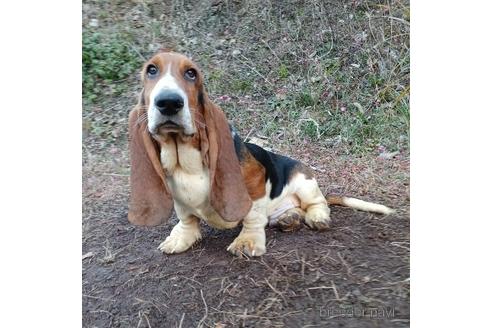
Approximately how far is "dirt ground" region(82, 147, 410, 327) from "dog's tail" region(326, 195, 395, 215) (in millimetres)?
23

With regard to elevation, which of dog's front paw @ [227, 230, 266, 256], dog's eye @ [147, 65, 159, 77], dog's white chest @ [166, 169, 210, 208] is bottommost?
dog's front paw @ [227, 230, 266, 256]

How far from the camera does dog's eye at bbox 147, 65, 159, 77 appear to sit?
1.79 metres

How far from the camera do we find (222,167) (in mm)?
1944

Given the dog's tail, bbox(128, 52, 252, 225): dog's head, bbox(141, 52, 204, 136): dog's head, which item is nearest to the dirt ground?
the dog's tail

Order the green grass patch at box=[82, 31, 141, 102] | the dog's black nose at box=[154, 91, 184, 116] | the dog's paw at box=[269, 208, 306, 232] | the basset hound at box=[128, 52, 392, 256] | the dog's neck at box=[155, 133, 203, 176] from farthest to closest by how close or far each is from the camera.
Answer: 1. the dog's paw at box=[269, 208, 306, 232]
2. the green grass patch at box=[82, 31, 141, 102]
3. the dog's neck at box=[155, 133, 203, 176]
4. the basset hound at box=[128, 52, 392, 256]
5. the dog's black nose at box=[154, 91, 184, 116]

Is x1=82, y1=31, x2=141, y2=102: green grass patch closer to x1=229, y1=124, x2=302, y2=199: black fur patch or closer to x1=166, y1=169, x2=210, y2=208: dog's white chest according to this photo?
x1=166, y1=169, x2=210, y2=208: dog's white chest

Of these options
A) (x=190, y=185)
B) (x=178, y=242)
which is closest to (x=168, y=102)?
(x=190, y=185)

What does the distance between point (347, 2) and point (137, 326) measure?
53.8 inches

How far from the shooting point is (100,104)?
6.66 feet

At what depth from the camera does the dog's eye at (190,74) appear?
179 centimetres

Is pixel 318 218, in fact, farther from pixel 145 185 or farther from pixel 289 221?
pixel 145 185

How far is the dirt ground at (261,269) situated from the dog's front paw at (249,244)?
0.10 ft

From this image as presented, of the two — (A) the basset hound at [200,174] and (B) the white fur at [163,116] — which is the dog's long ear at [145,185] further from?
(B) the white fur at [163,116]

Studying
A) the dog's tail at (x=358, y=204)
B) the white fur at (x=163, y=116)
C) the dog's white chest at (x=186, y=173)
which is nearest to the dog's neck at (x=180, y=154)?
the dog's white chest at (x=186, y=173)
